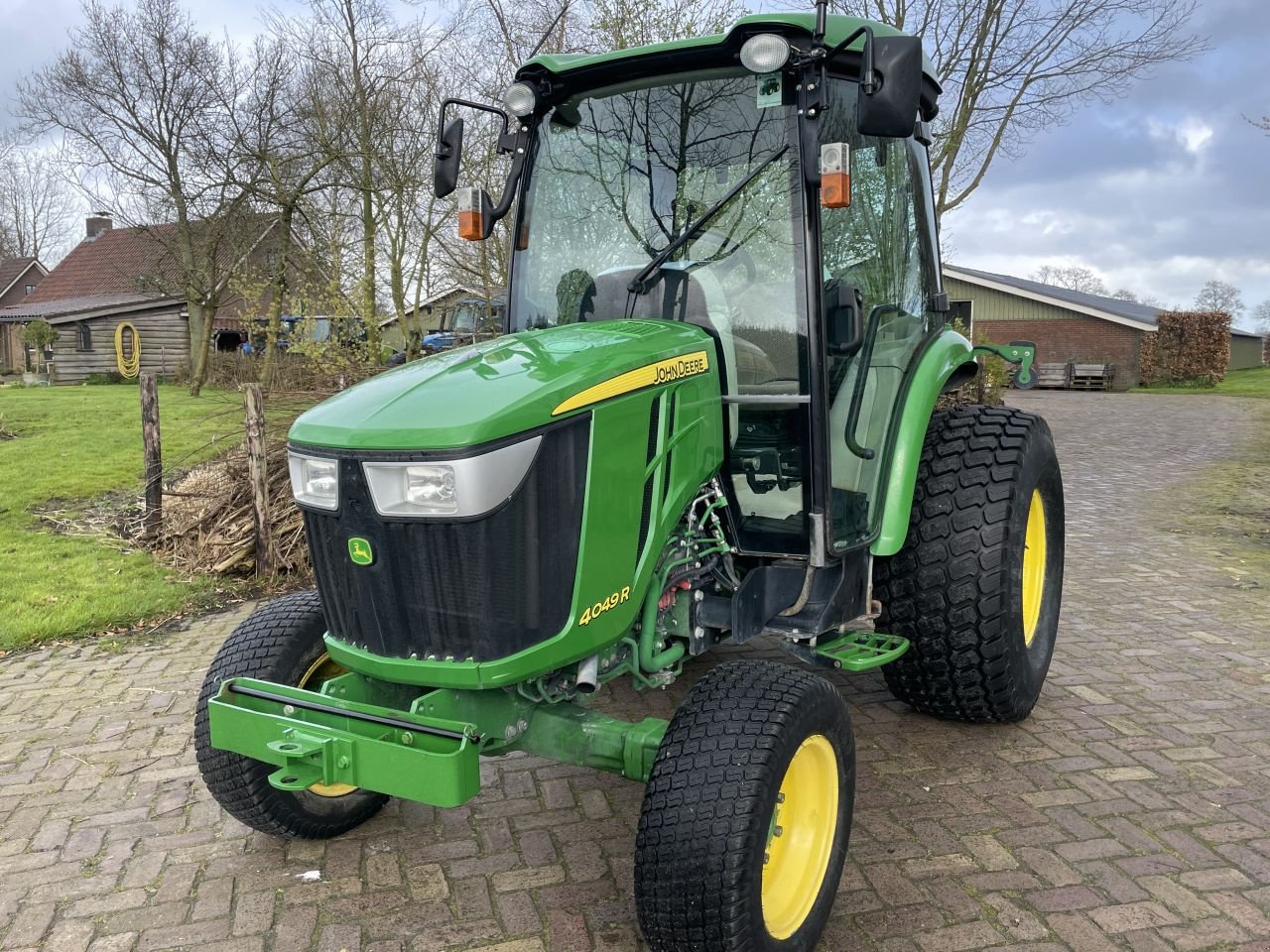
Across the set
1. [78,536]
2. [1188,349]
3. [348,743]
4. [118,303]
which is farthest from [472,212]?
[1188,349]

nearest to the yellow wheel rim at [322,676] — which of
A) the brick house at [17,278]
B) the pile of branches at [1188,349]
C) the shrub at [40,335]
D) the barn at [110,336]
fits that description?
the barn at [110,336]

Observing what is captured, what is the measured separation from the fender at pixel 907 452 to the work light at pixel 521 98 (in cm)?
159

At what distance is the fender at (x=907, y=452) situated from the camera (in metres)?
3.07

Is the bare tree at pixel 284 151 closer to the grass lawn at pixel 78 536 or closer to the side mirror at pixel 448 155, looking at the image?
the grass lawn at pixel 78 536

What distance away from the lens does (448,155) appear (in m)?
3.13

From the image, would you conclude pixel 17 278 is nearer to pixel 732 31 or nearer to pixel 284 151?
pixel 284 151

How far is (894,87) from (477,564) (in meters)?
1.50

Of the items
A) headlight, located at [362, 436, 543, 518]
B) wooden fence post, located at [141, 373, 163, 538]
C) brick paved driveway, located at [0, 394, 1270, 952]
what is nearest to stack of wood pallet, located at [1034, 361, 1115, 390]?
brick paved driveway, located at [0, 394, 1270, 952]

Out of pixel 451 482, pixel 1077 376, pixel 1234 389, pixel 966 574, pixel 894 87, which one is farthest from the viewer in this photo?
pixel 1077 376

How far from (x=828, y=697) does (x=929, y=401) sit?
50.7 inches

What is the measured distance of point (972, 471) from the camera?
3369mm

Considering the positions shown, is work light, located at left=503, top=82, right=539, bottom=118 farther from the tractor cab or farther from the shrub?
the shrub

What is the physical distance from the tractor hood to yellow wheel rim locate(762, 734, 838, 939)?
105 cm

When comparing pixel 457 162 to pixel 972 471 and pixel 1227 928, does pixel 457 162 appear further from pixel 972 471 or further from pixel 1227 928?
pixel 1227 928
